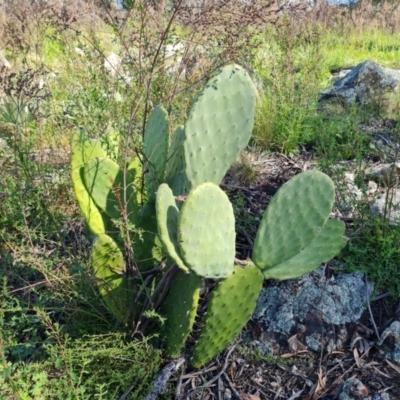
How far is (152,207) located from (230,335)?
Answer: 1.93 feet

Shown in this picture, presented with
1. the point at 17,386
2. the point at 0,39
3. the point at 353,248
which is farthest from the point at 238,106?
the point at 0,39

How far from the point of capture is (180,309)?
1672mm

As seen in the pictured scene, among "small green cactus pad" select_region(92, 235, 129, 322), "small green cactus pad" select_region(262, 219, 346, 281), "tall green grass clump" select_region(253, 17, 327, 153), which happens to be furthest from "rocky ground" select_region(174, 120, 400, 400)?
"tall green grass clump" select_region(253, 17, 327, 153)

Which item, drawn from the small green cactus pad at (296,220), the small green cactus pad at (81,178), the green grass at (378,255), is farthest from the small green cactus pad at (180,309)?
the green grass at (378,255)

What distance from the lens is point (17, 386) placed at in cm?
146

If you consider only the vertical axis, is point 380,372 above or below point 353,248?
below

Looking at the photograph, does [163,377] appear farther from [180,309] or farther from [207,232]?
[207,232]

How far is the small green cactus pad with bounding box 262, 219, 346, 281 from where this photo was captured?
172 centimetres

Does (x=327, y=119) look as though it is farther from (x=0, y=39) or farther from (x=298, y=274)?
(x=0, y=39)

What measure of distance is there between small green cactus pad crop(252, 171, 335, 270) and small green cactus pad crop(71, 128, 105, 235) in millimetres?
644

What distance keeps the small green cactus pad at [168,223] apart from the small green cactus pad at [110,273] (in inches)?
11.6

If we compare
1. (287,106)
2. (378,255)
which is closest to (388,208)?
(378,255)

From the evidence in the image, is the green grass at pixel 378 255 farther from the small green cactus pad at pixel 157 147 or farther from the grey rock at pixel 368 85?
the grey rock at pixel 368 85

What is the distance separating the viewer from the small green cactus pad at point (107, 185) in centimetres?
174
